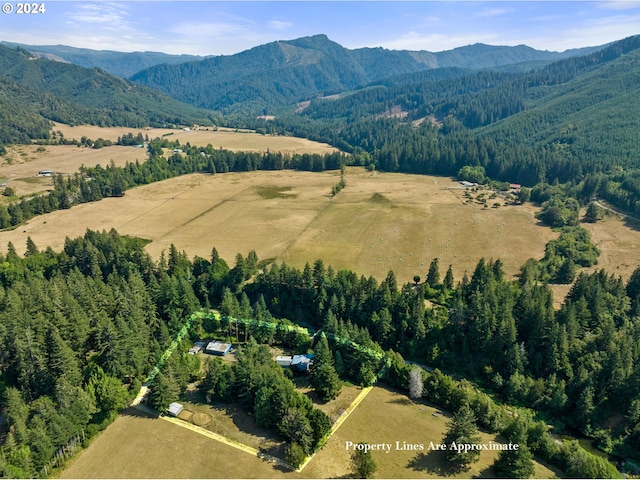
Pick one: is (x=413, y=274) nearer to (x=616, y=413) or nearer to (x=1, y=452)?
(x=616, y=413)

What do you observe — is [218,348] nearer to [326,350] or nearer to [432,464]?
[326,350]

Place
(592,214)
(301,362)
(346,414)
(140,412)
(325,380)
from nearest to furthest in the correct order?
(346,414)
(140,412)
(325,380)
(301,362)
(592,214)

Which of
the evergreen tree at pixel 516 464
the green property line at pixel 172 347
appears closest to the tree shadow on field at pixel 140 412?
the green property line at pixel 172 347

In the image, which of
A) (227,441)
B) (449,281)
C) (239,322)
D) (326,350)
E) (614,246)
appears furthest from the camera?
(614,246)

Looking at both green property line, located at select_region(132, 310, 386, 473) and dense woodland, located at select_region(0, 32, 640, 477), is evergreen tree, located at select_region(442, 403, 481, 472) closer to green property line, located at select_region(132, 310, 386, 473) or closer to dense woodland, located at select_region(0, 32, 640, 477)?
dense woodland, located at select_region(0, 32, 640, 477)

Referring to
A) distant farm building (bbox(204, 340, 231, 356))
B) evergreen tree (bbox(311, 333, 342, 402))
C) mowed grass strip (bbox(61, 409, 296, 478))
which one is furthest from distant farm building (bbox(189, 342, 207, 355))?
evergreen tree (bbox(311, 333, 342, 402))

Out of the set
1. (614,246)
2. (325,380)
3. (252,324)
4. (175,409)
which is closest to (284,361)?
(325,380)
